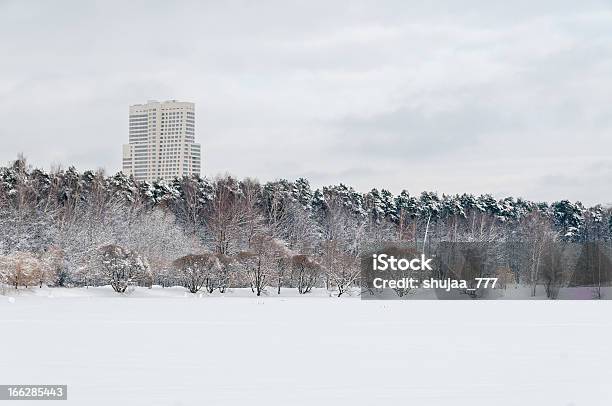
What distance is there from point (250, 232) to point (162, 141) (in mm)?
115296

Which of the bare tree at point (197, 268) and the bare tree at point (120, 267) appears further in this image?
the bare tree at point (197, 268)

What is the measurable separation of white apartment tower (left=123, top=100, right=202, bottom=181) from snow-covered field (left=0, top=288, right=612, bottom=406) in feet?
481

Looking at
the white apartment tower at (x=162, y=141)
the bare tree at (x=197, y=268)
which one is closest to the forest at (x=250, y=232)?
the bare tree at (x=197, y=268)

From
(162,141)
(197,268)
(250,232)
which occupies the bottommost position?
(197,268)

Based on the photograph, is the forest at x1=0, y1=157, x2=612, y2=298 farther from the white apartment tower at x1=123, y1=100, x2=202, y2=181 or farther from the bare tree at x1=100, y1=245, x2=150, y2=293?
the white apartment tower at x1=123, y1=100, x2=202, y2=181

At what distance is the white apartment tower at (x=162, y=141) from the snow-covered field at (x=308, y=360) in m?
147

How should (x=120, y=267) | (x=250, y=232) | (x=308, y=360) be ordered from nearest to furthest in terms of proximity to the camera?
(x=308, y=360)
(x=120, y=267)
(x=250, y=232)

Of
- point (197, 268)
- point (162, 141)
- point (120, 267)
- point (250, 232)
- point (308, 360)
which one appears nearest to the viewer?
point (308, 360)

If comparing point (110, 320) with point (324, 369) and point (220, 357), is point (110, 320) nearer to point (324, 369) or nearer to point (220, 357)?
point (220, 357)

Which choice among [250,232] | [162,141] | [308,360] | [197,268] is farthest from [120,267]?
[162,141]

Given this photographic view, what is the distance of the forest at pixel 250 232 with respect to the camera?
43.3 metres

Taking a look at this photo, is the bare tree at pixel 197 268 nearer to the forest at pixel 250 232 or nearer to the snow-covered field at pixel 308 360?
the forest at pixel 250 232

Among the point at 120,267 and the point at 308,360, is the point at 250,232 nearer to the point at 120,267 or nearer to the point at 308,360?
the point at 120,267

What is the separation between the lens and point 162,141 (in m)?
167
